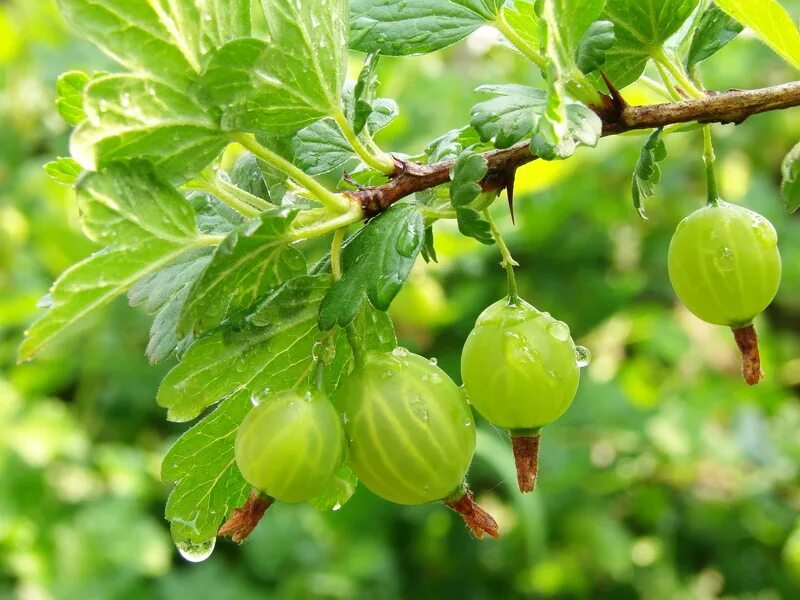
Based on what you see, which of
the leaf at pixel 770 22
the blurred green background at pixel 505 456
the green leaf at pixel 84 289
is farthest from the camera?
the blurred green background at pixel 505 456

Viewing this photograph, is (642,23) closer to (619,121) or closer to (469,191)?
(619,121)

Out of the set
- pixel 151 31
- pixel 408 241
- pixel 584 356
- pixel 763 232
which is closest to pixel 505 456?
pixel 584 356

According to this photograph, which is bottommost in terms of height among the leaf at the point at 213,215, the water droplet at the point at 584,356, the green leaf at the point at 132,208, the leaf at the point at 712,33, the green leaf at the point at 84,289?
the water droplet at the point at 584,356

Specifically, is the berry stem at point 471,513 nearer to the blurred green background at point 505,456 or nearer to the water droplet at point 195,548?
the water droplet at point 195,548

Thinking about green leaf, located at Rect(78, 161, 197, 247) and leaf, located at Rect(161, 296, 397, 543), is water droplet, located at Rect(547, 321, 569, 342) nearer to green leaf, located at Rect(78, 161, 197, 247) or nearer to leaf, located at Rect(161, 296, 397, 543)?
leaf, located at Rect(161, 296, 397, 543)

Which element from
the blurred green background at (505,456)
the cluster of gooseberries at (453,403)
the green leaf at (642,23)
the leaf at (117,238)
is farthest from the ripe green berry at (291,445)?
the blurred green background at (505,456)

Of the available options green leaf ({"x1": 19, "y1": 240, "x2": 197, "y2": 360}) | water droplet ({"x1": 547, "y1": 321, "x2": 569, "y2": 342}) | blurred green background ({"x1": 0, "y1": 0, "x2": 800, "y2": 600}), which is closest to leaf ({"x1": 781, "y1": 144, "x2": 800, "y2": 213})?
water droplet ({"x1": 547, "y1": 321, "x2": 569, "y2": 342})
